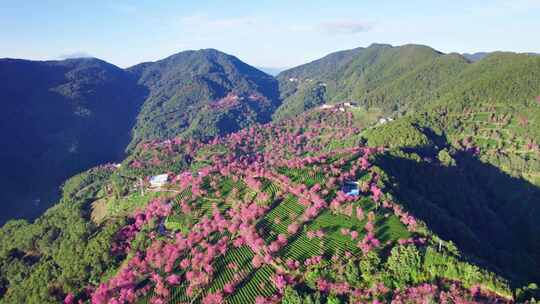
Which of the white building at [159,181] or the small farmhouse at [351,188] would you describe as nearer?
the small farmhouse at [351,188]

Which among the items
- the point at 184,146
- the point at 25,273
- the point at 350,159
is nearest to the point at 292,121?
the point at 184,146

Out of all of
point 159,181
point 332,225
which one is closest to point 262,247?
point 332,225

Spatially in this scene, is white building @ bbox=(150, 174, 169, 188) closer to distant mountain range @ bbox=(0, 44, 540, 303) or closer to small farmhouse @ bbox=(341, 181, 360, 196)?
distant mountain range @ bbox=(0, 44, 540, 303)

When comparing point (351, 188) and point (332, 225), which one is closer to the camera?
point (332, 225)

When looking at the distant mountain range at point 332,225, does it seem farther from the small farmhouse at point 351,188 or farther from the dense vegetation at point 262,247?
the small farmhouse at point 351,188

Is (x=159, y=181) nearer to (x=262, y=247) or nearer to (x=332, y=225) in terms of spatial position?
(x=262, y=247)

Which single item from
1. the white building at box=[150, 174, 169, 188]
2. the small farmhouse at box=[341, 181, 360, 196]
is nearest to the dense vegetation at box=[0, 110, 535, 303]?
the small farmhouse at box=[341, 181, 360, 196]

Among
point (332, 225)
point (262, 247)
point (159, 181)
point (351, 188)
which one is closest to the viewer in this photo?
point (262, 247)

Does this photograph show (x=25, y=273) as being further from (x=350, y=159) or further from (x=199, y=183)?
(x=350, y=159)

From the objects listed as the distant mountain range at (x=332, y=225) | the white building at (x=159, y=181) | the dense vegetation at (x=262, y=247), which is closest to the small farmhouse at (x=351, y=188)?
the distant mountain range at (x=332, y=225)

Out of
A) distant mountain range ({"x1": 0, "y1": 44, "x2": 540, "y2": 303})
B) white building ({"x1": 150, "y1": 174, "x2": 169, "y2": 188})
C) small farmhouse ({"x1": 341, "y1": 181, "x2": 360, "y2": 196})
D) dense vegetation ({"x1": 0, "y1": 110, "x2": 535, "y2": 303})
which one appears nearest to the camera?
dense vegetation ({"x1": 0, "y1": 110, "x2": 535, "y2": 303})

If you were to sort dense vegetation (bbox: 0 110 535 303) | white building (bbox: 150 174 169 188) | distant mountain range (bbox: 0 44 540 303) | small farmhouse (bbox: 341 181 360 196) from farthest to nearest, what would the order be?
white building (bbox: 150 174 169 188), small farmhouse (bbox: 341 181 360 196), distant mountain range (bbox: 0 44 540 303), dense vegetation (bbox: 0 110 535 303)

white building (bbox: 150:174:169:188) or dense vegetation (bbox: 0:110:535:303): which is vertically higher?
dense vegetation (bbox: 0:110:535:303)
